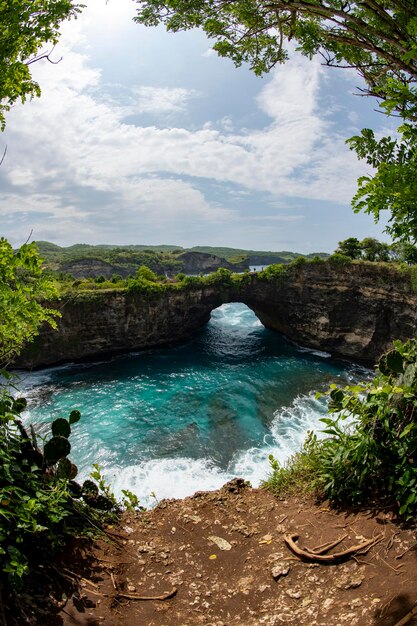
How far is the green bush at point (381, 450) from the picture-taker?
189 inches

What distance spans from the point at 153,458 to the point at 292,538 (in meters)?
13.9

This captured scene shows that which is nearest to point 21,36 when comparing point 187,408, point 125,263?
point 187,408

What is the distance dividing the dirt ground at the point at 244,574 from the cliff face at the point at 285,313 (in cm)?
2999

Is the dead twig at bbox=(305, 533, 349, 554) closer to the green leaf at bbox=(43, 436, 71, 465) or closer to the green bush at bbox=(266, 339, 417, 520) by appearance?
the green bush at bbox=(266, 339, 417, 520)

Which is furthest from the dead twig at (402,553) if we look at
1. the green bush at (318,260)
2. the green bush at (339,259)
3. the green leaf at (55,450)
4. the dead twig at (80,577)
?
the green bush at (318,260)

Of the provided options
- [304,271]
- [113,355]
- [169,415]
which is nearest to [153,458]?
[169,415]

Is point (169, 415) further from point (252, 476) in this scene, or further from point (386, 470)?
point (386, 470)

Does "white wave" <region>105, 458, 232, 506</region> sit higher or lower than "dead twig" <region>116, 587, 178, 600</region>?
lower

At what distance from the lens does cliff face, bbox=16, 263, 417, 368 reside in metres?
33.3

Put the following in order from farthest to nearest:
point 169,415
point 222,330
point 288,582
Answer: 1. point 222,330
2. point 169,415
3. point 288,582

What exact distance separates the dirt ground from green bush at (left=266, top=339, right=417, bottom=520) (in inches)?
13.5

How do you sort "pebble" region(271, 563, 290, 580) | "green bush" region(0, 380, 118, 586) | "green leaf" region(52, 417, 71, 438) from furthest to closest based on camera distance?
"green leaf" region(52, 417, 71, 438), "pebble" region(271, 563, 290, 580), "green bush" region(0, 380, 118, 586)

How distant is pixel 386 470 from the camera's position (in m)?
5.22

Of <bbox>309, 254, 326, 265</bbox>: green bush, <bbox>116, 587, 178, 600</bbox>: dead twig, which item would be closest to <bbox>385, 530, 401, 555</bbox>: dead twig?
<bbox>116, 587, 178, 600</bbox>: dead twig
